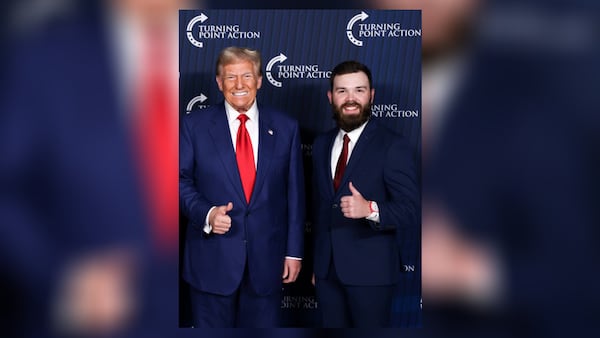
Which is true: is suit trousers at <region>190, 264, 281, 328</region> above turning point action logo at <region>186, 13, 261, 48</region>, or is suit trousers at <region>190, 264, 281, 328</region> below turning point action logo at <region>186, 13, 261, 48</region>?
below

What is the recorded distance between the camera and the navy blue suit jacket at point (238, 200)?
348 centimetres

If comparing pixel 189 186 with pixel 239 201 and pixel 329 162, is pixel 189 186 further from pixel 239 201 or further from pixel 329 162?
pixel 329 162

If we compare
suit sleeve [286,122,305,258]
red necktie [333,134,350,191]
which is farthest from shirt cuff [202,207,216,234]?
red necktie [333,134,350,191]

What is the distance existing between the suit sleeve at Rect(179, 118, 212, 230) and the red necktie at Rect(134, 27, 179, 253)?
0.09 meters

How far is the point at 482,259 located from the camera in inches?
144

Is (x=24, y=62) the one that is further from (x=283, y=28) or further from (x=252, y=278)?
(x=252, y=278)

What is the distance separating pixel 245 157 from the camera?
3.51 m

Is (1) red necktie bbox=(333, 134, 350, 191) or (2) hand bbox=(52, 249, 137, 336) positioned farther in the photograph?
(2) hand bbox=(52, 249, 137, 336)

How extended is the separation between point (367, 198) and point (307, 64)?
741mm

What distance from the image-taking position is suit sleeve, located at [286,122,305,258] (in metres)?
3.51

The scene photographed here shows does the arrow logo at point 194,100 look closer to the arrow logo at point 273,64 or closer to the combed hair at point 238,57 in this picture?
the combed hair at point 238,57

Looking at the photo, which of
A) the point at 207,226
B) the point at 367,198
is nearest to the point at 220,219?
the point at 207,226

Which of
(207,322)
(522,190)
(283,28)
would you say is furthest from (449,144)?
(207,322)

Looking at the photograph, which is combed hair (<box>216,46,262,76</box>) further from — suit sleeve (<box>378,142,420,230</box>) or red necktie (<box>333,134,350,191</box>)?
suit sleeve (<box>378,142,420,230</box>)
